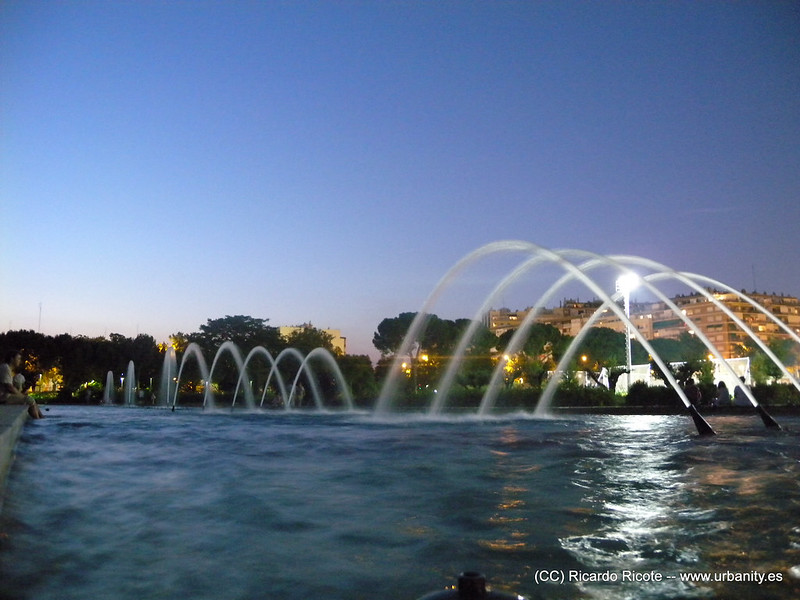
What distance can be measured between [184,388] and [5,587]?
287 feet

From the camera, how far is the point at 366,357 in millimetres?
82500

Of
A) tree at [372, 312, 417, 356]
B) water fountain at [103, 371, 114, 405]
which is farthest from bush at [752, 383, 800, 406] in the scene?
water fountain at [103, 371, 114, 405]

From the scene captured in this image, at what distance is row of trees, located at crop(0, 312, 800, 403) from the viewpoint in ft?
225

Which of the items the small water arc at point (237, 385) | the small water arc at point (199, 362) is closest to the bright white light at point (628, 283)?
the small water arc at point (237, 385)

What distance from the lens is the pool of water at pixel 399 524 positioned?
521 cm

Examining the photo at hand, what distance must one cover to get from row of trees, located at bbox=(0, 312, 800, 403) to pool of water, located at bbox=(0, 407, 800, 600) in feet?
163

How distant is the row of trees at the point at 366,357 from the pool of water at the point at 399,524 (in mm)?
49699

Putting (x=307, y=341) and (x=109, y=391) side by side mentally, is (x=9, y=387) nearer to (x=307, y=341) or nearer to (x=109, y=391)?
(x=109, y=391)

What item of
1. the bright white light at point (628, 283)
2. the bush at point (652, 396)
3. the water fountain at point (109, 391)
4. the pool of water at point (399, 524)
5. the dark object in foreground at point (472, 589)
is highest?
the bright white light at point (628, 283)

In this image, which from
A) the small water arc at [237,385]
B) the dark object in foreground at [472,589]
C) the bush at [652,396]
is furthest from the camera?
the small water arc at [237,385]

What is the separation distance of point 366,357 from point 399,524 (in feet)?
248

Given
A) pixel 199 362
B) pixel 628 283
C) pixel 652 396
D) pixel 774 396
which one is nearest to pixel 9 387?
pixel 652 396

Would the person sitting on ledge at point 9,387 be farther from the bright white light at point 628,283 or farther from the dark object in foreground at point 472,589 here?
the bright white light at point 628,283

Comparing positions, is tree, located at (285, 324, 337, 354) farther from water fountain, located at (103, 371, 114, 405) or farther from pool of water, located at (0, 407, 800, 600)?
pool of water, located at (0, 407, 800, 600)
